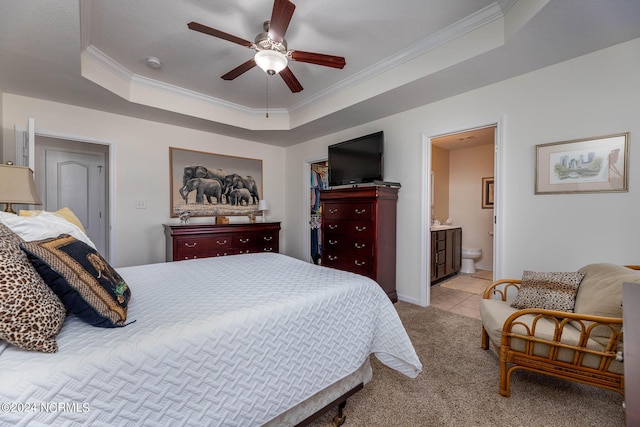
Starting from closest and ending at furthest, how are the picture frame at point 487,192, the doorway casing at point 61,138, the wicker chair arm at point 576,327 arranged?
the wicker chair arm at point 576,327, the doorway casing at point 61,138, the picture frame at point 487,192

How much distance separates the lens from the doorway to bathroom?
196 inches

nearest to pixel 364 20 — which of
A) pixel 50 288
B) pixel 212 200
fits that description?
pixel 50 288

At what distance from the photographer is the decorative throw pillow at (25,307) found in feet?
2.45

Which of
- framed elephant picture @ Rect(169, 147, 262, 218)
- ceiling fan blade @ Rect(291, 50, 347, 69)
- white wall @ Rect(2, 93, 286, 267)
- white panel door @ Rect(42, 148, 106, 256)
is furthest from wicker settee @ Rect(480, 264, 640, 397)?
white panel door @ Rect(42, 148, 106, 256)

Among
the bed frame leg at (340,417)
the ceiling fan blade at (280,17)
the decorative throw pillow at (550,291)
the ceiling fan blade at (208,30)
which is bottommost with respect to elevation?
the bed frame leg at (340,417)

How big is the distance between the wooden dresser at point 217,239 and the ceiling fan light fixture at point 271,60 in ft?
7.72

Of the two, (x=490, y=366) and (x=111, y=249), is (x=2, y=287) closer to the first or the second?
(x=490, y=366)

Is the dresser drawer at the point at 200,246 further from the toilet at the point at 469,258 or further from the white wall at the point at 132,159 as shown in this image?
the toilet at the point at 469,258

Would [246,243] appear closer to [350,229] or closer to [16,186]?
[350,229]

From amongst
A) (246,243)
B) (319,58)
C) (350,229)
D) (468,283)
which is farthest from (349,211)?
(468,283)

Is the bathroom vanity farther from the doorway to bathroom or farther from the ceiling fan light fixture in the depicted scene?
the ceiling fan light fixture

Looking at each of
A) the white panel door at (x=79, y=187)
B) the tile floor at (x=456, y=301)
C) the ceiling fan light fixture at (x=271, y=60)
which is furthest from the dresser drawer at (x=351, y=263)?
the white panel door at (x=79, y=187)

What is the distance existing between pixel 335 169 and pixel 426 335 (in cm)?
241

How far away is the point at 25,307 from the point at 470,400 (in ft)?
7.02
